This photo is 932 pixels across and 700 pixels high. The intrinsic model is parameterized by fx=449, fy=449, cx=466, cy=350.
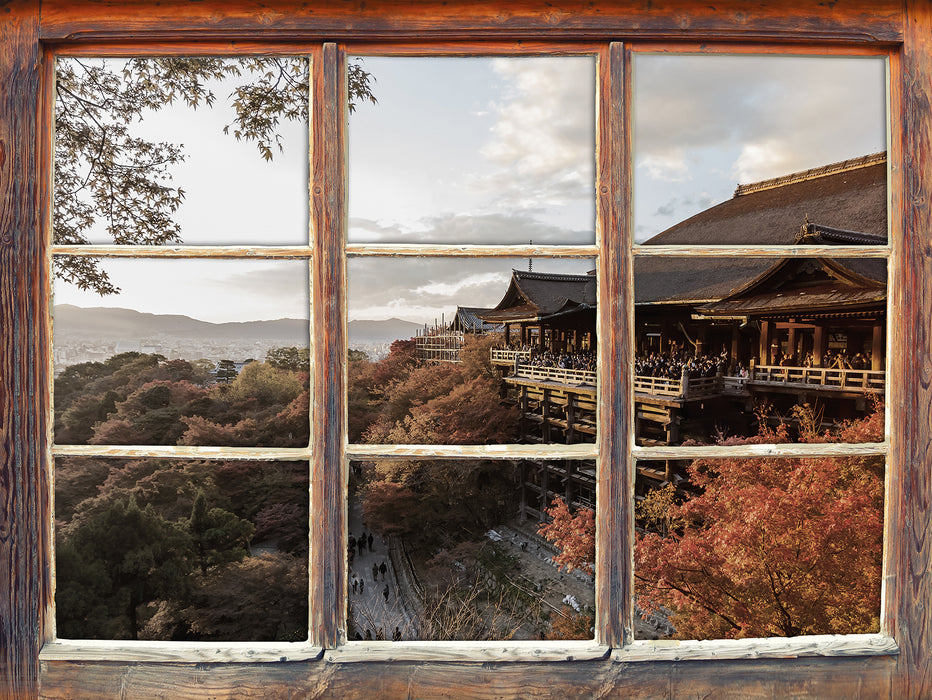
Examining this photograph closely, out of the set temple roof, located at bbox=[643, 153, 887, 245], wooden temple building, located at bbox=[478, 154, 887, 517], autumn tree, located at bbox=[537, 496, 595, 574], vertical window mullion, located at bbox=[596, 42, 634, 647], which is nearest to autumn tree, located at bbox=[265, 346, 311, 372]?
wooden temple building, located at bbox=[478, 154, 887, 517]

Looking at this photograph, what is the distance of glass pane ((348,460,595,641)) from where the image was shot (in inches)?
86.9

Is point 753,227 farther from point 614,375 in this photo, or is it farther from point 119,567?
point 119,567

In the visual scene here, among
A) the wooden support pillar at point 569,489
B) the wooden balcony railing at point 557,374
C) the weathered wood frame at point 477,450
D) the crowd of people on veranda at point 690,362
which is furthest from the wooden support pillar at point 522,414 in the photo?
the weathered wood frame at point 477,450

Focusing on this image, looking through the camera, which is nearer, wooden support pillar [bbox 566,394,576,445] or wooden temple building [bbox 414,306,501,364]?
wooden support pillar [bbox 566,394,576,445]

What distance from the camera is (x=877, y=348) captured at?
1.81 metres

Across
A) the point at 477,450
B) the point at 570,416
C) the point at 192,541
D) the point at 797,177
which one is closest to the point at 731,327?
the point at 797,177

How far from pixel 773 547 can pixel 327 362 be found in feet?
7.18

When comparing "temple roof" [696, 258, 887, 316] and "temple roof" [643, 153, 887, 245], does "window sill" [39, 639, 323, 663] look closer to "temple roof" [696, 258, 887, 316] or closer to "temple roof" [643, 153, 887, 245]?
"temple roof" [643, 153, 887, 245]

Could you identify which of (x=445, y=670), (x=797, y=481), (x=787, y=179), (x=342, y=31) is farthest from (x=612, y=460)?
(x=787, y=179)

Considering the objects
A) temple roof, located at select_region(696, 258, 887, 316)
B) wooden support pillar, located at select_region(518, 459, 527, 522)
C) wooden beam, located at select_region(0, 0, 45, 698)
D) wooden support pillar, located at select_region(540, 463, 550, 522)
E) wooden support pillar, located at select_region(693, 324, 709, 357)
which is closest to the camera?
wooden beam, located at select_region(0, 0, 45, 698)

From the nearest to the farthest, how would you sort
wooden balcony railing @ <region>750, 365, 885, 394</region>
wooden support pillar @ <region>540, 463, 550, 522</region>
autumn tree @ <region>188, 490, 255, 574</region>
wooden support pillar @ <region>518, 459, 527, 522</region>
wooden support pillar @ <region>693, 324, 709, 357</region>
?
wooden balcony railing @ <region>750, 365, 885, 394</region> → wooden support pillar @ <region>693, 324, 709, 357</region> → wooden support pillar @ <region>540, 463, 550, 522</region> → wooden support pillar @ <region>518, 459, 527, 522</region> → autumn tree @ <region>188, 490, 255, 574</region>

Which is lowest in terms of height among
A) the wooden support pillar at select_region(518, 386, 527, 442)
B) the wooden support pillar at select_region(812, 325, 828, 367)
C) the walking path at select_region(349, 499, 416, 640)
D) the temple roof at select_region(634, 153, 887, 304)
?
the walking path at select_region(349, 499, 416, 640)

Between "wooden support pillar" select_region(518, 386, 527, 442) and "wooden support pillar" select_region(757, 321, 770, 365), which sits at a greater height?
"wooden support pillar" select_region(757, 321, 770, 365)

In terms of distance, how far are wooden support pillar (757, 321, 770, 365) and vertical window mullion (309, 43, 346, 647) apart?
2.02 m
